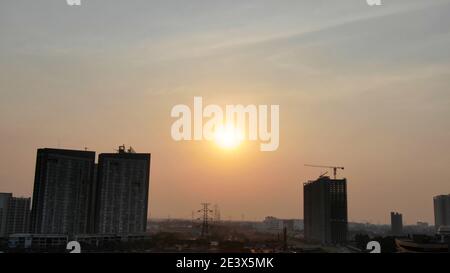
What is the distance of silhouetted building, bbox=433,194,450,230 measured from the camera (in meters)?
4.93

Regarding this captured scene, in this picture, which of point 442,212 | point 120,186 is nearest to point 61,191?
point 120,186

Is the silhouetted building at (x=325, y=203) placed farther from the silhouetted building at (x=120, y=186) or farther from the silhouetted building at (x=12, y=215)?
the silhouetted building at (x=12, y=215)

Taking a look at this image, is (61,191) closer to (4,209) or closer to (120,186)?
(4,209)

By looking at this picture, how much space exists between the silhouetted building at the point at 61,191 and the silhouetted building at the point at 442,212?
597 cm

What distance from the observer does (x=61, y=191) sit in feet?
28.9

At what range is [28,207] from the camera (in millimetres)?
8562

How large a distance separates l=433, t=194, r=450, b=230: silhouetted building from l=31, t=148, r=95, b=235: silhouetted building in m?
5.97

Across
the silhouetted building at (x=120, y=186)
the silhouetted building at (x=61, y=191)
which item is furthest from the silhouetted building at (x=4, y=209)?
the silhouetted building at (x=120, y=186)

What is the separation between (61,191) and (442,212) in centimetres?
751

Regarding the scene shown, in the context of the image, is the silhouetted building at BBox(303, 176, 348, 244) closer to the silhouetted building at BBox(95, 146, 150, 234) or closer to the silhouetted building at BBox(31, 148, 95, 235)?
the silhouetted building at BBox(95, 146, 150, 234)

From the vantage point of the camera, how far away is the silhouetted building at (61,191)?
8.05 meters
